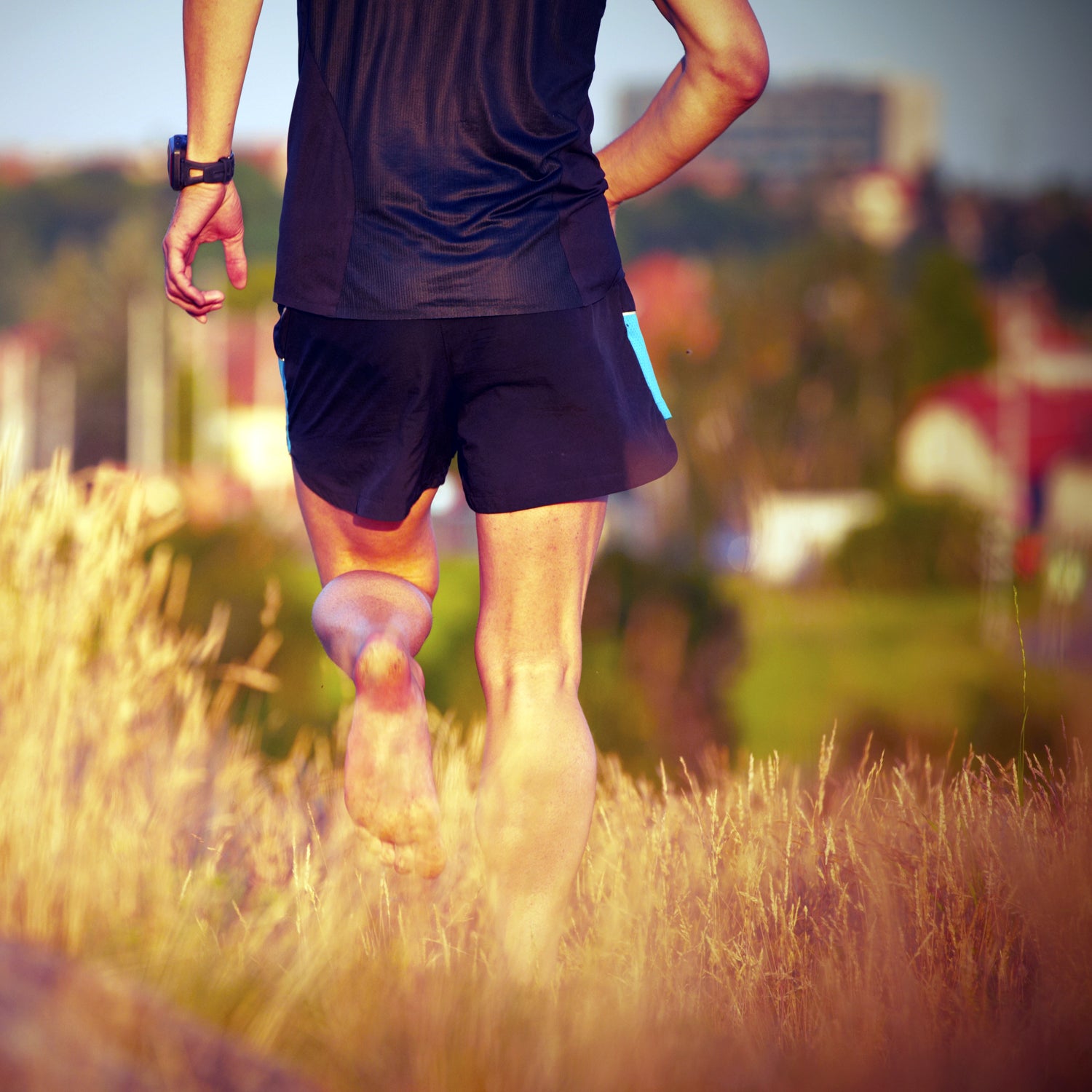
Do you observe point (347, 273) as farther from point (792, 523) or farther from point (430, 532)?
point (792, 523)

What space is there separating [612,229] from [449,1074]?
123 cm

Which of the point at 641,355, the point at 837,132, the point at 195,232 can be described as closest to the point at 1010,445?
the point at 641,355

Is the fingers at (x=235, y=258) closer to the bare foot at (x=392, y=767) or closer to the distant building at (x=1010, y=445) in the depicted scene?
the bare foot at (x=392, y=767)

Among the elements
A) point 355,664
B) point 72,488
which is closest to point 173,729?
point 72,488

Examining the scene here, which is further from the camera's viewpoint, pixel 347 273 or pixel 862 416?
pixel 862 416

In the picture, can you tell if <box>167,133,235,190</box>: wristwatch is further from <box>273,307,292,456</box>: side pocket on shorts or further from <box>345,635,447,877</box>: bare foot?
<box>345,635,447,877</box>: bare foot

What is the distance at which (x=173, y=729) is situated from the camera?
4750 mm

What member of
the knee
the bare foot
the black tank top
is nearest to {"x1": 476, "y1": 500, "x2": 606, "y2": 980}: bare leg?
the knee

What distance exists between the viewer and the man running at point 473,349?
173cm

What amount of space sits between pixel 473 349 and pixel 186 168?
1.80 feet

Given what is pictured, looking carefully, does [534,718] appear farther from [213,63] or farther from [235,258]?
[213,63]

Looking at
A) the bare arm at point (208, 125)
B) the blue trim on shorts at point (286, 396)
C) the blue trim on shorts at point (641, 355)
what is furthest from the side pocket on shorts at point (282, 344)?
the blue trim on shorts at point (641, 355)

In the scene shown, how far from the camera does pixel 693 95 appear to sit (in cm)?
199

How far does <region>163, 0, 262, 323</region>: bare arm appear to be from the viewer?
181 cm
